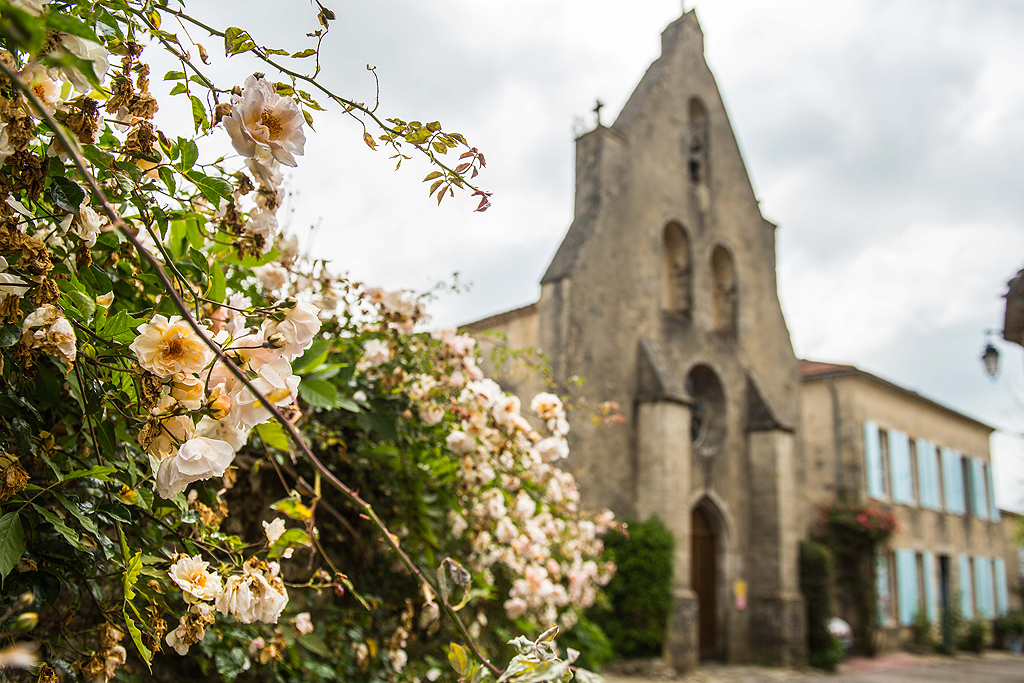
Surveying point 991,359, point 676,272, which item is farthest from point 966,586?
point 676,272

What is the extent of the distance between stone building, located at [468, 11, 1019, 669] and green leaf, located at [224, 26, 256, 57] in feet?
29.8

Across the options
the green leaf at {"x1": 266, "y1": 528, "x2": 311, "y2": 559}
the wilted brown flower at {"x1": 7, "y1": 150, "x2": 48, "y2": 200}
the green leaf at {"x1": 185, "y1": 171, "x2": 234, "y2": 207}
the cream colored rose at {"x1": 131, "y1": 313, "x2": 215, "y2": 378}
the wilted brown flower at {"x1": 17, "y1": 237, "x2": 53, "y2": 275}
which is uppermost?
the green leaf at {"x1": 185, "y1": 171, "x2": 234, "y2": 207}

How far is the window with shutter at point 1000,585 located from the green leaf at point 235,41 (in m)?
26.1

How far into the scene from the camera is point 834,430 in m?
16.7

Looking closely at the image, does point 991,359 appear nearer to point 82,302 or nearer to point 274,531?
point 274,531

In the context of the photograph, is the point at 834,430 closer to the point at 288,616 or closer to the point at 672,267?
the point at 672,267

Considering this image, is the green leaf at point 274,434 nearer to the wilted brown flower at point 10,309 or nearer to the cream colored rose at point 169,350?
the cream colored rose at point 169,350

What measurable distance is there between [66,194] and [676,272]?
12821 millimetres

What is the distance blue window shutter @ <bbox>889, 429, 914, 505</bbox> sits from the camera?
17.4m

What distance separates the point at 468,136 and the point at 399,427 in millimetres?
1565

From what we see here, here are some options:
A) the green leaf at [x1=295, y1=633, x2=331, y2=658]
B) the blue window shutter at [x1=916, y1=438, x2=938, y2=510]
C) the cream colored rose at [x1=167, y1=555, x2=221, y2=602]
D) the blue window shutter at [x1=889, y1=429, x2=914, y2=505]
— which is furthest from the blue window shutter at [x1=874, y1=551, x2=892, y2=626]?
the cream colored rose at [x1=167, y1=555, x2=221, y2=602]

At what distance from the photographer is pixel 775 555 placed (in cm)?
1295

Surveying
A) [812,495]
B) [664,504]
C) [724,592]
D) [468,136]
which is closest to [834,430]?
[812,495]

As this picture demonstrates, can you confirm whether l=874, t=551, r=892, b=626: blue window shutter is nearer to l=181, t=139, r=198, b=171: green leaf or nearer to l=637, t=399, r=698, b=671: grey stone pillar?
l=637, t=399, r=698, b=671: grey stone pillar
